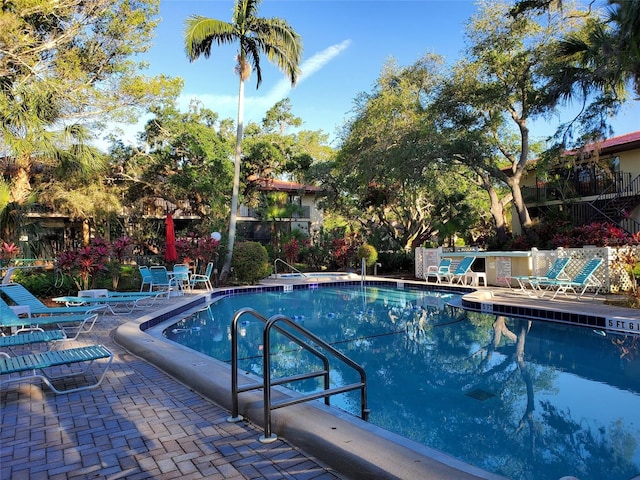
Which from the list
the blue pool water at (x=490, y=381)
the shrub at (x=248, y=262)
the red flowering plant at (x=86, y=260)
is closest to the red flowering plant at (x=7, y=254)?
the red flowering plant at (x=86, y=260)

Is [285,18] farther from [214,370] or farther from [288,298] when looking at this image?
[214,370]

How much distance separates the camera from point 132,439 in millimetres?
3164

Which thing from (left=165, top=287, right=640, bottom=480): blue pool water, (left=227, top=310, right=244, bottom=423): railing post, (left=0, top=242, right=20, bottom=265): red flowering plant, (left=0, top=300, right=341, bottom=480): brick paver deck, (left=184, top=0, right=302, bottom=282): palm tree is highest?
Result: (left=184, top=0, right=302, bottom=282): palm tree

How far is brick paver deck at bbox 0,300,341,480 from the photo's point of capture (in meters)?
2.69

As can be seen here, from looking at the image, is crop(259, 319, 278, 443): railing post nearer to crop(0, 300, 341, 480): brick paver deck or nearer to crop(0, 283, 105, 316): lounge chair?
crop(0, 300, 341, 480): brick paver deck

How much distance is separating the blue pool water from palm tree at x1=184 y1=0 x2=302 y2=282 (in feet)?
27.8

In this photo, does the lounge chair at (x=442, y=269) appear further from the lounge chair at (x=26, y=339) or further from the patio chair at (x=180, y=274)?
the lounge chair at (x=26, y=339)

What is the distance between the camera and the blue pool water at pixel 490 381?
150 inches

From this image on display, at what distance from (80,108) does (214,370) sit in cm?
1364

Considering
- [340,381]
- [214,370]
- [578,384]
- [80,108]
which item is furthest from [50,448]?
[80,108]

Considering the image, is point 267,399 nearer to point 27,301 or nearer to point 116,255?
point 27,301

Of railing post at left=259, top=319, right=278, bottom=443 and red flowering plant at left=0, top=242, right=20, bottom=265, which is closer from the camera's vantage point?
railing post at left=259, top=319, right=278, bottom=443

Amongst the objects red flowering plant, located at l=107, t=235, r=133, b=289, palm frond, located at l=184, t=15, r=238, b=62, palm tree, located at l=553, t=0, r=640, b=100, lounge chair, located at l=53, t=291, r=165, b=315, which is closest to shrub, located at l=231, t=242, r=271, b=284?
red flowering plant, located at l=107, t=235, r=133, b=289

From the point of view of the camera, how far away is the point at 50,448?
120 inches
